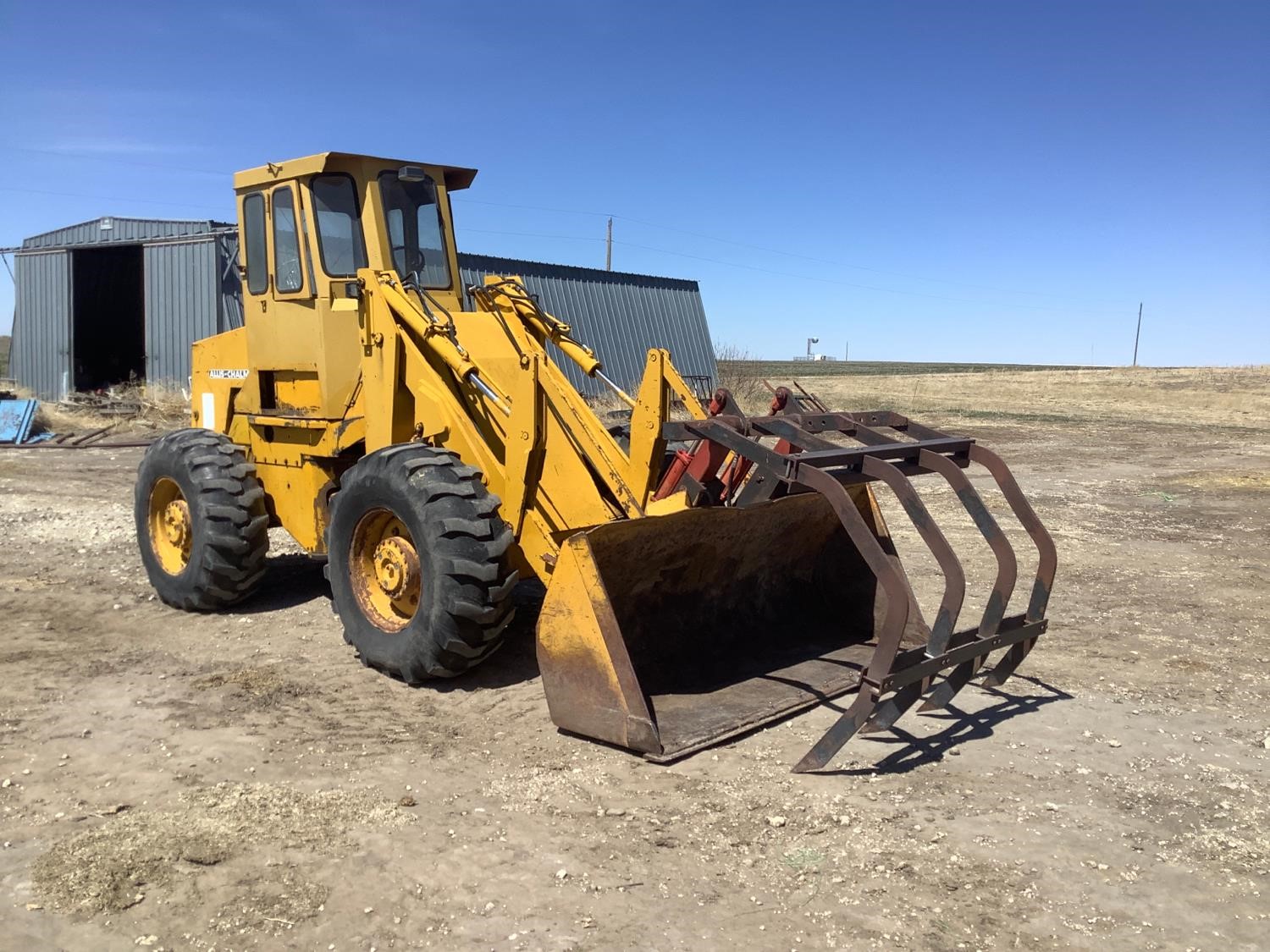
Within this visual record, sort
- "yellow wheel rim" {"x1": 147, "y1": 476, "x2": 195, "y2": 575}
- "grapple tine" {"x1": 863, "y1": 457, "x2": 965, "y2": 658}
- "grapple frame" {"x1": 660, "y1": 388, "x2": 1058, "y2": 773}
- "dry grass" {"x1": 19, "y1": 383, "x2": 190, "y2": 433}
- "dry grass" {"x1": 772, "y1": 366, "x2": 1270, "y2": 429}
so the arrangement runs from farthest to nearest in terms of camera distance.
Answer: "dry grass" {"x1": 772, "y1": 366, "x2": 1270, "y2": 429} < "dry grass" {"x1": 19, "y1": 383, "x2": 190, "y2": 433} < "yellow wheel rim" {"x1": 147, "y1": 476, "x2": 195, "y2": 575} < "grapple tine" {"x1": 863, "y1": 457, "x2": 965, "y2": 658} < "grapple frame" {"x1": 660, "y1": 388, "x2": 1058, "y2": 773}

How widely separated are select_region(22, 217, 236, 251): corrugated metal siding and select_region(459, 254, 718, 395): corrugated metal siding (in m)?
5.59

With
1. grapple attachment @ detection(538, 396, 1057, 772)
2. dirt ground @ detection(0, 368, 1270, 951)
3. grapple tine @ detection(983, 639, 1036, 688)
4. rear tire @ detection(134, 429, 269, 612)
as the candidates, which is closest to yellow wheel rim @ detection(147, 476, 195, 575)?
rear tire @ detection(134, 429, 269, 612)

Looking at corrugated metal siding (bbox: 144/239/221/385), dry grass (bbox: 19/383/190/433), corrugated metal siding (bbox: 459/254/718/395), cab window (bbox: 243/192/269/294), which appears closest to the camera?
cab window (bbox: 243/192/269/294)

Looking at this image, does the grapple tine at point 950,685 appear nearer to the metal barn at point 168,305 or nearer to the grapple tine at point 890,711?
the grapple tine at point 890,711

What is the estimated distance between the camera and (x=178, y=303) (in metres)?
20.7

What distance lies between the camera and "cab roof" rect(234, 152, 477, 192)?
6660 mm

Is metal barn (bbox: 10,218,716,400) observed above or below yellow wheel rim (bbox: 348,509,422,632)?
above

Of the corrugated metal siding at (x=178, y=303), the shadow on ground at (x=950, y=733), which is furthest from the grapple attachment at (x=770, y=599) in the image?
the corrugated metal siding at (x=178, y=303)

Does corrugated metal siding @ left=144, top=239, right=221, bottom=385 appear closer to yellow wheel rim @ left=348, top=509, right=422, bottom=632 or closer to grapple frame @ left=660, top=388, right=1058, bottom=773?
yellow wheel rim @ left=348, top=509, right=422, bottom=632

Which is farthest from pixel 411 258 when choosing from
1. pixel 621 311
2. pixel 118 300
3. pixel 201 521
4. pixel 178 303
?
pixel 118 300

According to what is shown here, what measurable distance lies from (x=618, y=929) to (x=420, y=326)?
376 centimetres

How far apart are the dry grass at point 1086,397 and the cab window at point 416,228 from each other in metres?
22.1

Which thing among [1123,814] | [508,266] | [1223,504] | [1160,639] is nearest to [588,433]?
[1123,814]

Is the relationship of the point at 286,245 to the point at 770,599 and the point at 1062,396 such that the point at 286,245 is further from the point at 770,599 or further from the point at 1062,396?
the point at 1062,396
